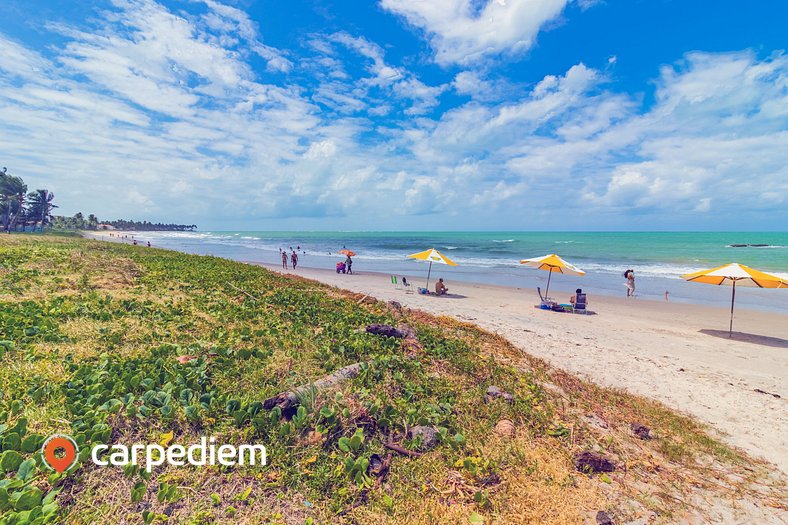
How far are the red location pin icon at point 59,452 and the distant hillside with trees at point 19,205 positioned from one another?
71873mm

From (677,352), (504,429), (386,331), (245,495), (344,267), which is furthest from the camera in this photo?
(344,267)

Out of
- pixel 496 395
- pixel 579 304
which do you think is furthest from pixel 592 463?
pixel 579 304

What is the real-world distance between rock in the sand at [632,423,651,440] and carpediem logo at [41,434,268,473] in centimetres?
463

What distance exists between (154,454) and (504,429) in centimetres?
354

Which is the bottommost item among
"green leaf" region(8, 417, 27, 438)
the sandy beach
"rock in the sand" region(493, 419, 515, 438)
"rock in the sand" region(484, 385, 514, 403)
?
the sandy beach

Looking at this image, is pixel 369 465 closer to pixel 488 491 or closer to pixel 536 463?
pixel 488 491

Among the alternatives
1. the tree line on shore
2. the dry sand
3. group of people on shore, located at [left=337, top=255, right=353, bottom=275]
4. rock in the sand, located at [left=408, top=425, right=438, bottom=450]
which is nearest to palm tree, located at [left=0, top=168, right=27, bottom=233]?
the tree line on shore

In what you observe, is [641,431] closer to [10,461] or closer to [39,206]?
[10,461]

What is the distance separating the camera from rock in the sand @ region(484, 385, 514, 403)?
478 cm

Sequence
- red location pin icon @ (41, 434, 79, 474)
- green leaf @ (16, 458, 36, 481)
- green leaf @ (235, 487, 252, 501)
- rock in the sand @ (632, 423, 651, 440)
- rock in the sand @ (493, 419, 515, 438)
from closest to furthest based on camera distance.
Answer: green leaf @ (16, 458, 36, 481), red location pin icon @ (41, 434, 79, 474), green leaf @ (235, 487, 252, 501), rock in the sand @ (493, 419, 515, 438), rock in the sand @ (632, 423, 651, 440)

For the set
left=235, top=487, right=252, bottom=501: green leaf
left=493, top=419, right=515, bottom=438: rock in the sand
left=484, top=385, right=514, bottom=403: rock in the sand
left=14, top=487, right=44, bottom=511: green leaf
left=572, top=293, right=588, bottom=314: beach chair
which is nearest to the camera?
left=14, top=487, right=44, bottom=511: green leaf

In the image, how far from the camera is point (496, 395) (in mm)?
4855

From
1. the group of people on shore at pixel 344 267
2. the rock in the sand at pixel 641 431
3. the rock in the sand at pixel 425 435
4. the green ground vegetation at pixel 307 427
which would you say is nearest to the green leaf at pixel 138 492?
the green ground vegetation at pixel 307 427

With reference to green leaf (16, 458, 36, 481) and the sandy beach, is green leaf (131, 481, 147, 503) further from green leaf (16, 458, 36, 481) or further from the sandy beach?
the sandy beach
